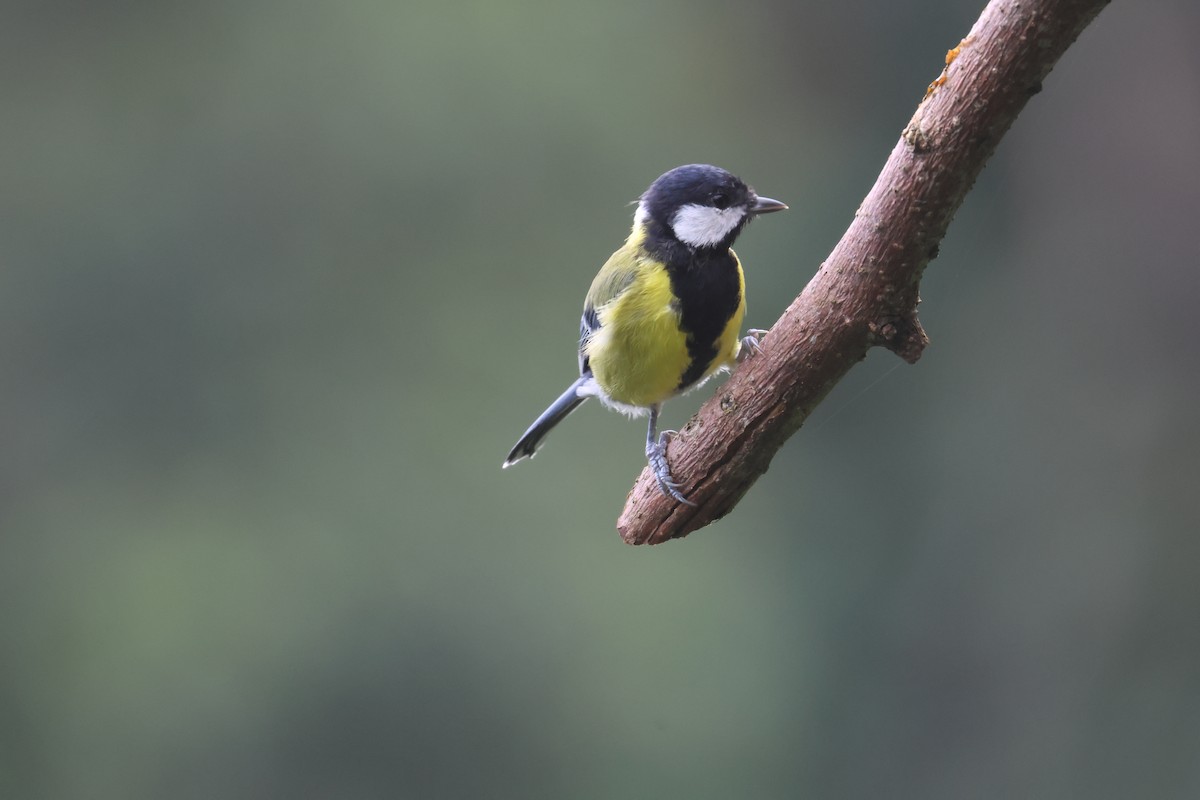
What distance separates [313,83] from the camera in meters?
5.09

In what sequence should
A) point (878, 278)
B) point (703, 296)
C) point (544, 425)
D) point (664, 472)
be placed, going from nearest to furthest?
point (878, 278) < point (664, 472) < point (703, 296) < point (544, 425)

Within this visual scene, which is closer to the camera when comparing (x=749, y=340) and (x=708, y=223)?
(x=749, y=340)

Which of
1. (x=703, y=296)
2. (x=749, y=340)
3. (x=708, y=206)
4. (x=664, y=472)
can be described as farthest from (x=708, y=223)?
(x=664, y=472)

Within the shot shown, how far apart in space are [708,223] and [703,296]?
129 mm

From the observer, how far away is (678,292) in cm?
201

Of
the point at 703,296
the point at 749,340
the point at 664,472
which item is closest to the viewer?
the point at 664,472

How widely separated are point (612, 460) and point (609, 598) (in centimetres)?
54

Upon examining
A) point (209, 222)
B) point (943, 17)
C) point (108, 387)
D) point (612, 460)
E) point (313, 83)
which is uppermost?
point (943, 17)

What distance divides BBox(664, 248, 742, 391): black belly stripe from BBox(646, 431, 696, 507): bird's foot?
294 mm

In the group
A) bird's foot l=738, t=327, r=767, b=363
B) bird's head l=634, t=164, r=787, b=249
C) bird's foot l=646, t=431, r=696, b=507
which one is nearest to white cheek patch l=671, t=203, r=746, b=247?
bird's head l=634, t=164, r=787, b=249

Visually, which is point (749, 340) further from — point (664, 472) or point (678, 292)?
point (664, 472)

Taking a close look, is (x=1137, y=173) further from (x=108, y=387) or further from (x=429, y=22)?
(x=108, y=387)

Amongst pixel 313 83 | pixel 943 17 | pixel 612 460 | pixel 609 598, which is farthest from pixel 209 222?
pixel 943 17

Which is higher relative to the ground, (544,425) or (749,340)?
(749,340)
